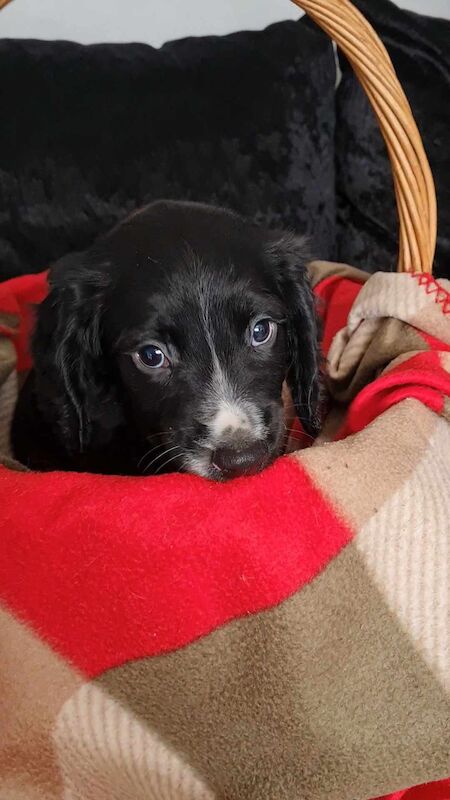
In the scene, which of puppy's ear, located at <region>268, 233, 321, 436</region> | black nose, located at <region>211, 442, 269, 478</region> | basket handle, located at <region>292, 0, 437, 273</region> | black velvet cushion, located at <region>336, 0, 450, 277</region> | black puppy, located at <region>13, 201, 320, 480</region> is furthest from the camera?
black velvet cushion, located at <region>336, 0, 450, 277</region>

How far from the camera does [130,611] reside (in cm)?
106

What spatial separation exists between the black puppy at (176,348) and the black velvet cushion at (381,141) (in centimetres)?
90

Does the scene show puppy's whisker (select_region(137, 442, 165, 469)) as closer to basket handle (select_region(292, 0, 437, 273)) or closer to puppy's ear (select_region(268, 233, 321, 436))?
puppy's ear (select_region(268, 233, 321, 436))

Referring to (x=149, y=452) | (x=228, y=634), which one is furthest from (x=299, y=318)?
(x=228, y=634)

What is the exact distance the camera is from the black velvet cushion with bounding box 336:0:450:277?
232 cm

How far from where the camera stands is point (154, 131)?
86.7 inches

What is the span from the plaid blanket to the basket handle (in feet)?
2.02

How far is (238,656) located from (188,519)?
20 centimetres

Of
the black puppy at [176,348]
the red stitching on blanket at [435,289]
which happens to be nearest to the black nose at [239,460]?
the black puppy at [176,348]

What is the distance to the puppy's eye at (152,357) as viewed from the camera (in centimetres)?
141

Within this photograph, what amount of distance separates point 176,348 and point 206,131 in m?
1.11

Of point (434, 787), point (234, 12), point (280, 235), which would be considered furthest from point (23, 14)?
point (434, 787)

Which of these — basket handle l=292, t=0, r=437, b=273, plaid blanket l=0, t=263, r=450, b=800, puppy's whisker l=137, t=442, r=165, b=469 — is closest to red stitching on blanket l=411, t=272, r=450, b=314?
basket handle l=292, t=0, r=437, b=273

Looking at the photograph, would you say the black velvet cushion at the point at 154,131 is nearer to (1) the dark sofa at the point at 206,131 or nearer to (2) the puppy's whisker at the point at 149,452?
(1) the dark sofa at the point at 206,131
